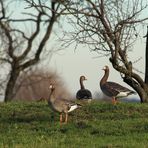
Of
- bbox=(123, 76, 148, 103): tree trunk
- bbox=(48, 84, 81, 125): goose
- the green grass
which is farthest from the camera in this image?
bbox=(123, 76, 148, 103): tree trunk

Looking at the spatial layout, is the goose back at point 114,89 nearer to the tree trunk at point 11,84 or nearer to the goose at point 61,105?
the goose at point 61,105

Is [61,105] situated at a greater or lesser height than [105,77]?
lesser

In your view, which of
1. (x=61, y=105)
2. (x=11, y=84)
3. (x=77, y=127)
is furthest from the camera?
(x=11, y=84)

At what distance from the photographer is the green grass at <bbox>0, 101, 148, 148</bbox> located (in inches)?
508

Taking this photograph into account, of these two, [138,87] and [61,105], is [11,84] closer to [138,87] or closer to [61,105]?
[138,87]

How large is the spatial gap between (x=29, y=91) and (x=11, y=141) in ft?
195

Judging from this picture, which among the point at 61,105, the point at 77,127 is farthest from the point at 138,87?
the point at 77,127

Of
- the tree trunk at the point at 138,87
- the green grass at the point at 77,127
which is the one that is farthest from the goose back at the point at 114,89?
the green grass at the point at 77,127

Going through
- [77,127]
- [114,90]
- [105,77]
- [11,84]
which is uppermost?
[105,77]

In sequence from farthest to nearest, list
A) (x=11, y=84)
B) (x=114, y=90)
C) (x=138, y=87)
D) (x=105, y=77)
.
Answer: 1. (x=11, y=84)
2. (x=105, y=77)
3. (x=138, y=87)
4. (x=114, y=90)

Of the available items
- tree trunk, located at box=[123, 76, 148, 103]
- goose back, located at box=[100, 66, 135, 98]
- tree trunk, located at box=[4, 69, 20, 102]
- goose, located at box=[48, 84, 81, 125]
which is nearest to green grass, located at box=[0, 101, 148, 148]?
goose, located at box=[48, 84, 81, 125]

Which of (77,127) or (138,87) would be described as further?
(138,87)

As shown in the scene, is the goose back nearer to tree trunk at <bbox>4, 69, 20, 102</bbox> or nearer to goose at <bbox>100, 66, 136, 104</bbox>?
goose at <bbox>100, 66, 136, 104</bbox>

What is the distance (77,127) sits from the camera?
50.1ft
